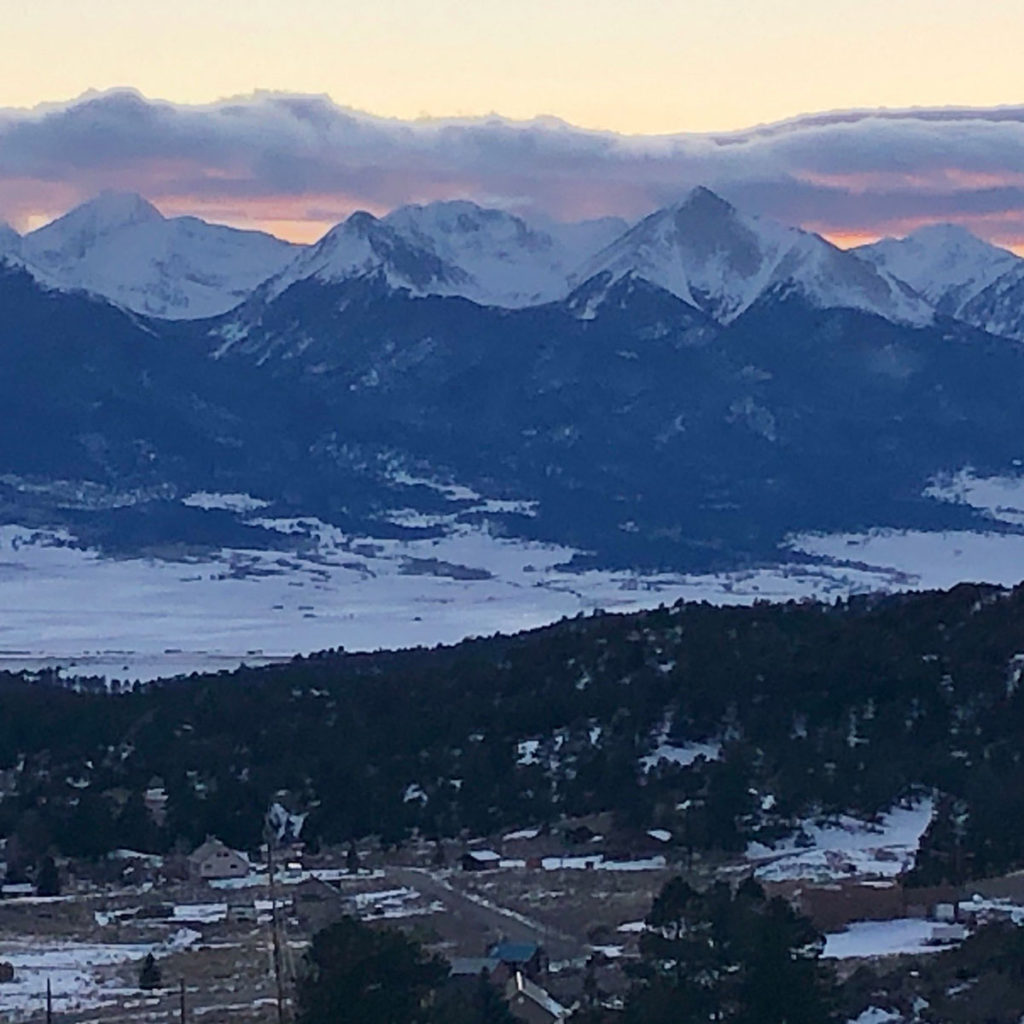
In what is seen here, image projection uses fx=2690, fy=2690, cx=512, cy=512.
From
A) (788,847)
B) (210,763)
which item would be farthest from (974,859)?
(210,763)

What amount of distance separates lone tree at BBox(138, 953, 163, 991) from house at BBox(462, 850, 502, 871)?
13.4 m

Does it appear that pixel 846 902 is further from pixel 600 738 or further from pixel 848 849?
pixel 600 738

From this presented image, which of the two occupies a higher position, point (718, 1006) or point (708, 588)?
point (718, 1006)

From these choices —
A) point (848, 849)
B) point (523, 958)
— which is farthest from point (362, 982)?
point (848, 849)

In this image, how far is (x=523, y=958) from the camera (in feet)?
125

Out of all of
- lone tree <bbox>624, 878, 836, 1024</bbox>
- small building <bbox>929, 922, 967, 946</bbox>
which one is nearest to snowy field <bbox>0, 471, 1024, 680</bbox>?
small building <bbox>929, 922, 967, 946</bbox>

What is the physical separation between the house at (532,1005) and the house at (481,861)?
1832 cm

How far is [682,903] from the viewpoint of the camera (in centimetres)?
3075

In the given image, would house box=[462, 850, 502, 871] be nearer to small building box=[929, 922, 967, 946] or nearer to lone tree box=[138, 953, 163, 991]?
lone tree box=[138, 953, 163, 991]

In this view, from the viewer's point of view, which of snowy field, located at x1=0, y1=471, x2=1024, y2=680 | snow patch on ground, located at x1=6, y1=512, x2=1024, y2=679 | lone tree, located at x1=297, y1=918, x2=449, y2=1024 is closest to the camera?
lone tree, located at x1=297, y1=918, x2=449, y2=1024

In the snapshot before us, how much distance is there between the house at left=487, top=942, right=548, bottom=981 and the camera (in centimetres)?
3769

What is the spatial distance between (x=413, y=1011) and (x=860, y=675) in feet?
128

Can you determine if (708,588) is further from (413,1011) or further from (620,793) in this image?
(413,1011)

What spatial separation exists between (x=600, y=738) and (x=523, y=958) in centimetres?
2550
